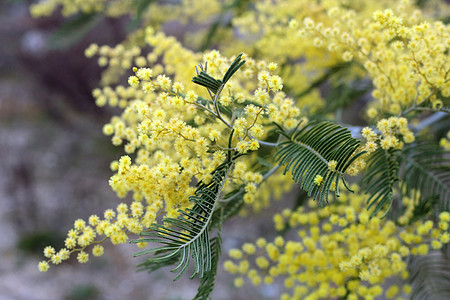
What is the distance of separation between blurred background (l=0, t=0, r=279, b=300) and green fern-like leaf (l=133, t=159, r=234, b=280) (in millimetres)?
2434

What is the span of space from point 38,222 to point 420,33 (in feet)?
12.8

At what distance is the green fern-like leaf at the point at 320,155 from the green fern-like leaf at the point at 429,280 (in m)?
0.62

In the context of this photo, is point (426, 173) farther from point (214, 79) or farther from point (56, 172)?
point (56, 172)

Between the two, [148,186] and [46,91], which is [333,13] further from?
[46,91]

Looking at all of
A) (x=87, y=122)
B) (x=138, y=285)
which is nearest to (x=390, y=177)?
(x=138, y=285)

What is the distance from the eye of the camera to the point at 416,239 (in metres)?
1.10

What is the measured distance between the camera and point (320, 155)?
2.71ft

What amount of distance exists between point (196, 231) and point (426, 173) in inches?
29.6

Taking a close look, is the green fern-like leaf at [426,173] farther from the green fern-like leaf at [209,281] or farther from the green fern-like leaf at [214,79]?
the green fern-like leaf at [214,79]

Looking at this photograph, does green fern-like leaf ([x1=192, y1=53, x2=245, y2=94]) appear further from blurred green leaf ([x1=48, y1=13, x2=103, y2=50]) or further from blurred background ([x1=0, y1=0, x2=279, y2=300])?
blurred background ([x1=0, y1=0, x2=279, y2=300])

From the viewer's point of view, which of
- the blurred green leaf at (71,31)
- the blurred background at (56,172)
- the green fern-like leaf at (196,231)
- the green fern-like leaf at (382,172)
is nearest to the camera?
the green fern-like leaf at (196,231)

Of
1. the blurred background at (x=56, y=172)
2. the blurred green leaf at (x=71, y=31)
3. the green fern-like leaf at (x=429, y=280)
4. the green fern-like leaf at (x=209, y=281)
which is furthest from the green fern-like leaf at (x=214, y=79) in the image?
the blurred background at (x=56, y=172)

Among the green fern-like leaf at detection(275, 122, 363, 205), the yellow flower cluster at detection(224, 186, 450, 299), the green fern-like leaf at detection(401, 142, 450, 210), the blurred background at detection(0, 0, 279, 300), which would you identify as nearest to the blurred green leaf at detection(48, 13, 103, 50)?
the blurred background at detection(0, 0, 279, 300)

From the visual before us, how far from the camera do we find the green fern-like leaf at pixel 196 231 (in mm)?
712
